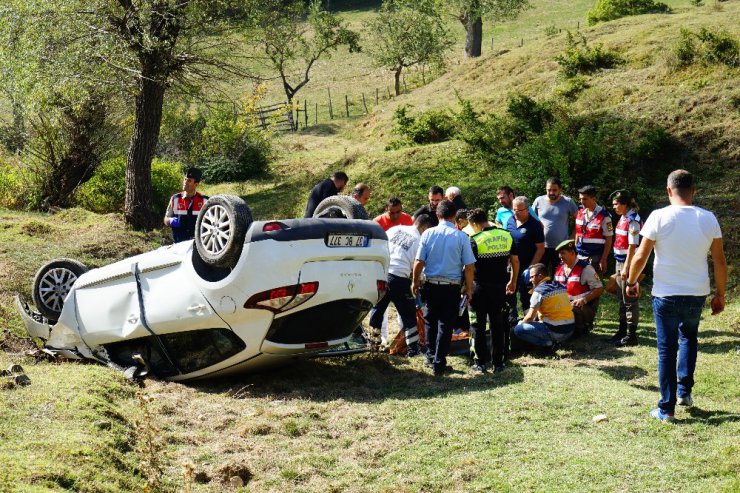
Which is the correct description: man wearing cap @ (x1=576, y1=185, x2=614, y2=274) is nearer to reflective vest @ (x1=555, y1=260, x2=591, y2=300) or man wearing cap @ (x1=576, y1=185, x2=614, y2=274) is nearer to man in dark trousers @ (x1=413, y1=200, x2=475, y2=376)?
reflective vest @ (x1=555, y1=260, x2=591, y2=300)

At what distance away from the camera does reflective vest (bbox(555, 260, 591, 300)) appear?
10.4 meters

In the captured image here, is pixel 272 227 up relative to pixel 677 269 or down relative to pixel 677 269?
up

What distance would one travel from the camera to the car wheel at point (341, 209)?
8539 millimetres

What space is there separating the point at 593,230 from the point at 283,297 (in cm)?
497

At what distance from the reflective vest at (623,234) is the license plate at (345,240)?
12.3ft

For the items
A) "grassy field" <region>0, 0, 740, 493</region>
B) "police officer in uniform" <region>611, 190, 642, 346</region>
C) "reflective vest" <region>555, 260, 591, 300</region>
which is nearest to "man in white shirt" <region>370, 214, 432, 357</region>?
"grassy field" <region>0, 0, 740, 493</region>

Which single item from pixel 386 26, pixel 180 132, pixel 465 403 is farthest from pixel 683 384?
pixel 386 26

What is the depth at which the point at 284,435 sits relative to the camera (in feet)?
22.1

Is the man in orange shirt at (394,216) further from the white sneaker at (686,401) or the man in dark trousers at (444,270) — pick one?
the white sneaker at (686,401)

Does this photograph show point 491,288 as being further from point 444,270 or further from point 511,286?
point 511,286

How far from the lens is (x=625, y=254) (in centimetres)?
1039

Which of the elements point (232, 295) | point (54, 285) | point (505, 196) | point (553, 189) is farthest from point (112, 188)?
point (232, 295)

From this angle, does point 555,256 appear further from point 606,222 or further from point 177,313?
point 177,313

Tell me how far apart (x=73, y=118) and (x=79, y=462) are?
17130mm
